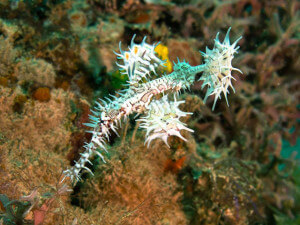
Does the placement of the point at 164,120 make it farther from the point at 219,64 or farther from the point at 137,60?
the point at 219,64

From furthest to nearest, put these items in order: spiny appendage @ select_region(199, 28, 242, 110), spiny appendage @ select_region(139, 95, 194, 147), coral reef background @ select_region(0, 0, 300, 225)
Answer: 1. coral reef background @ select_region(0, 0, 300, 225)
2. spiny appendage @ select_region(199, 28, 242, 110)
3. spiny appendage @ select_region(139, 95, 194, 147)

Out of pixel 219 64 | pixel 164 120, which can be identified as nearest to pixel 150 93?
pixel 164 120

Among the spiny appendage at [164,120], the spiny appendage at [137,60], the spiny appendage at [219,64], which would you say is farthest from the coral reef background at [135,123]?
the spiny appendage at [164,120]

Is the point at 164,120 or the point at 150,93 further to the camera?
the point at 150,93

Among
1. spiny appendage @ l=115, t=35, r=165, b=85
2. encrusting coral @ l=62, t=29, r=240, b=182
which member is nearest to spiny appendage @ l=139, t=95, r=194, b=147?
encrusting coral @ l=62, t=29, r=240, b=182

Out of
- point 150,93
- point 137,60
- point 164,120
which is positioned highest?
point 137,60

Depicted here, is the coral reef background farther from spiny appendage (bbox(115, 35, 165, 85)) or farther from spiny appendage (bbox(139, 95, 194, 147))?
spiny appendage (bbox(139, 95, 194, 147))

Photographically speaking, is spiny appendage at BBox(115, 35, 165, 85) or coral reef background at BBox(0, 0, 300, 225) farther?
coral reef background at BBox(0, 0, 300, 225)

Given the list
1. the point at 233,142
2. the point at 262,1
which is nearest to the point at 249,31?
the point at 262,1
